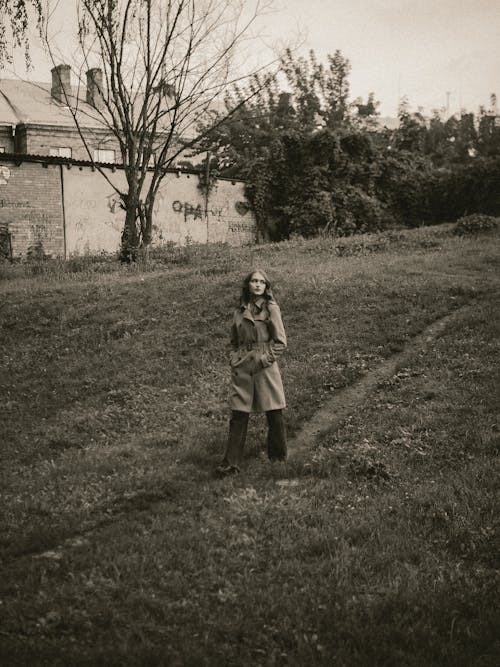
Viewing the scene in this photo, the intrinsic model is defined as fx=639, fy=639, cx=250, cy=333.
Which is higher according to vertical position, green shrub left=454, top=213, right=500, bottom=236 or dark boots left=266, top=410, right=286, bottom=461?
green shrub left=454, top=213, right=500, bottom=236

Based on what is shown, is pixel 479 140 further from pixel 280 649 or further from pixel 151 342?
pixel 280 649

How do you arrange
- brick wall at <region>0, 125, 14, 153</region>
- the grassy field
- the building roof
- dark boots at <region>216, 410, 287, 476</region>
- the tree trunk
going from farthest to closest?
1. the building roof
2. brick wall at <region>0, 125, 14, 153</region>
3. the tree trunk
4. dark boots at <region>216, 410, 287, 476</region>
5. the grassy field

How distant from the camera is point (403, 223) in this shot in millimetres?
28250

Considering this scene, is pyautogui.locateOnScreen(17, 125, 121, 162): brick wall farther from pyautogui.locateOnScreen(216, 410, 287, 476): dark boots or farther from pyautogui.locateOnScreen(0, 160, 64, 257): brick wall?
pyautogui.locateOnScreen(216, 410, 287, 476): dark boots

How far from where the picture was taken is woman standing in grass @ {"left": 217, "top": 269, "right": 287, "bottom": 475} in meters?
6.56

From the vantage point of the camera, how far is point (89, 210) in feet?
78.5

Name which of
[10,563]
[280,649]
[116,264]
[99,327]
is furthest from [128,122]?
[280,649]

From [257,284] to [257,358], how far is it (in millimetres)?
787

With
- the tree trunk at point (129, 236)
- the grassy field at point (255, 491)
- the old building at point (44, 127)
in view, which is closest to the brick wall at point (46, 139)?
the old building at point (44, 127)

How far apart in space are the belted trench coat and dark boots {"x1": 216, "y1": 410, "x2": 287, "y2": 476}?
118 mm

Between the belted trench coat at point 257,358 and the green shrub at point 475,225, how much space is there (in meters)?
15.2

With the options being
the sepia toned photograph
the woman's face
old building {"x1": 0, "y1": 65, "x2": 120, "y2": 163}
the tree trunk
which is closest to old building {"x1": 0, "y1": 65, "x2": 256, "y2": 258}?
the tree trunk

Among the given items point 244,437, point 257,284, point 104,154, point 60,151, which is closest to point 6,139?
point 60,151

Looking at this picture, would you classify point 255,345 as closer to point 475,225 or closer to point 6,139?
point 475,225
